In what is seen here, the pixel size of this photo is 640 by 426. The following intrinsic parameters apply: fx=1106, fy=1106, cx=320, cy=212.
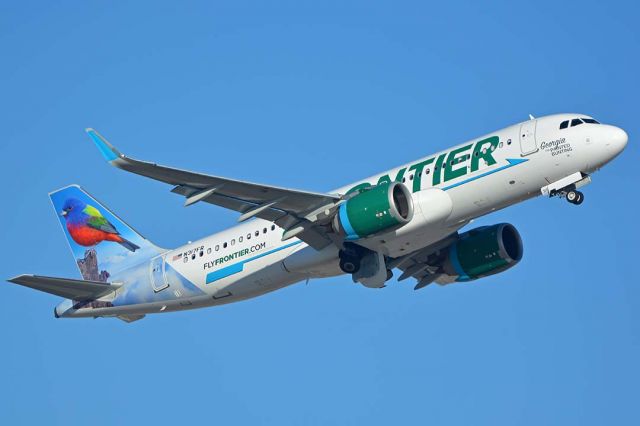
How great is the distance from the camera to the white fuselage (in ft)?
128

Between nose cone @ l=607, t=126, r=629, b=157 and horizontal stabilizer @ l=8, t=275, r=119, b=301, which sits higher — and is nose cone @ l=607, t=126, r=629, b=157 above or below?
above

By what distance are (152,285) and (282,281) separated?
607 centimetres

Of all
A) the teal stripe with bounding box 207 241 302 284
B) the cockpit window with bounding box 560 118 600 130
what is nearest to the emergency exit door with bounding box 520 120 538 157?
the cockpit window with bounding box 560 118 600 130

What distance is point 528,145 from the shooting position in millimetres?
39156

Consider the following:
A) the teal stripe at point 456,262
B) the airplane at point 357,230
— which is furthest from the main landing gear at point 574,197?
the teal stripe at point 456,262

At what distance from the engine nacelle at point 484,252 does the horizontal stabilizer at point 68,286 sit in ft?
47.1

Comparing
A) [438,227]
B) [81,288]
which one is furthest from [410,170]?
[81,288]

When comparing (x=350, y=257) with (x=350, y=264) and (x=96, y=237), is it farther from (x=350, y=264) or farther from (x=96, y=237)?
(x=96, y=237)

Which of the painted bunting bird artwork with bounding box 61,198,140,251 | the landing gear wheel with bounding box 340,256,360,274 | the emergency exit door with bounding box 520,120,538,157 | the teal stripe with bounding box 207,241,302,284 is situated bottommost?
the landing gear wheel with bounding box 340,256,360,274

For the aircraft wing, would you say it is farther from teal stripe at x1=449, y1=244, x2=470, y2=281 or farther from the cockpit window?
the cockpit window

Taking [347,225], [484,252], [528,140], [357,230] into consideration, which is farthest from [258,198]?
[484,252]

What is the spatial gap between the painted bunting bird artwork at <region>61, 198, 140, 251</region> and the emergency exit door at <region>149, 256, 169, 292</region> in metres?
3.91

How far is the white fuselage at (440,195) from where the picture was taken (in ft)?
128

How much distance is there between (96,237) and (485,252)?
57.4 ft
